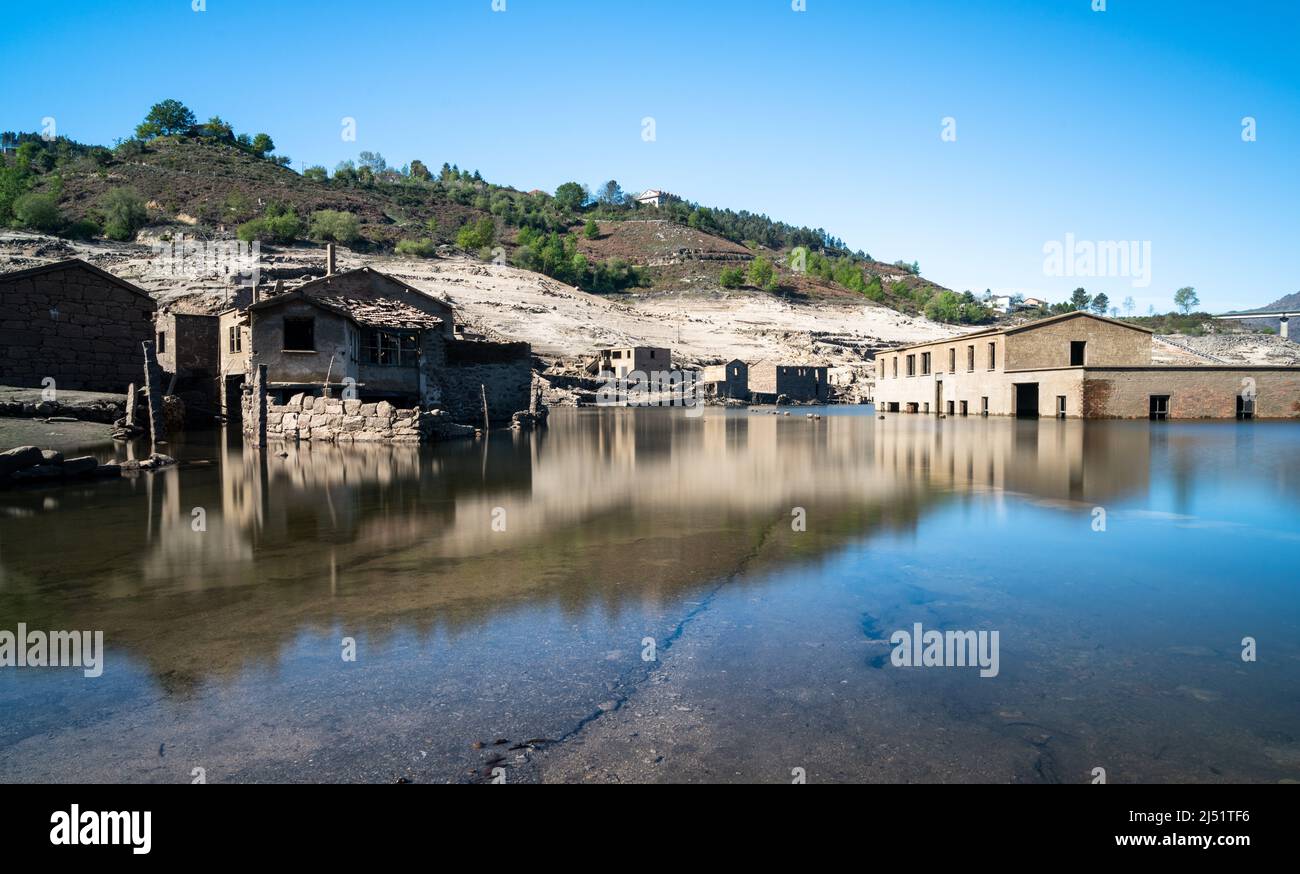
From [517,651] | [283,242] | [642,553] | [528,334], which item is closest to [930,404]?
[528,334]

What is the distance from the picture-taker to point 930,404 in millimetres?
50562

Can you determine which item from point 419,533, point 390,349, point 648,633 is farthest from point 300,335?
point 648,633

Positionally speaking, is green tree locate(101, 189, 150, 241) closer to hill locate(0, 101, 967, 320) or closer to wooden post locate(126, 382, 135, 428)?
hill locate(0, 101, 967, 320)

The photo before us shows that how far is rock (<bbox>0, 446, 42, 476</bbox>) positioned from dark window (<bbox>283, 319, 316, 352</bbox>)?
15.3 m

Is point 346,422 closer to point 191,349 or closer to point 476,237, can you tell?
point 191,349

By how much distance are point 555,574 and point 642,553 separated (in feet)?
4.05

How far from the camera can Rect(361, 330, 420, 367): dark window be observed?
30.0 meters

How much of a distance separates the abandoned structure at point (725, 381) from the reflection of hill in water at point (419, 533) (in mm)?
51983

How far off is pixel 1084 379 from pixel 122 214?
84.7 metres

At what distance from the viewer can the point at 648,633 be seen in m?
5.49

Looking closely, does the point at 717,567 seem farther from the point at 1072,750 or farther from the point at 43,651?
the point at 43,651

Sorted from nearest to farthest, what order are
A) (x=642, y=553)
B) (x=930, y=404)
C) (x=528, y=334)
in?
(x=642, y=553) < (x=930, y=404) < (x=528, y=334)

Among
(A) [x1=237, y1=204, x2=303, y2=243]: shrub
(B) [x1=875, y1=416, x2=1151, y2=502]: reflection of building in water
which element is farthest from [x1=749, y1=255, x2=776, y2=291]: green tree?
(B) [x1=875, y1=416, x2=1151, y2=502]: reflection of building in water
